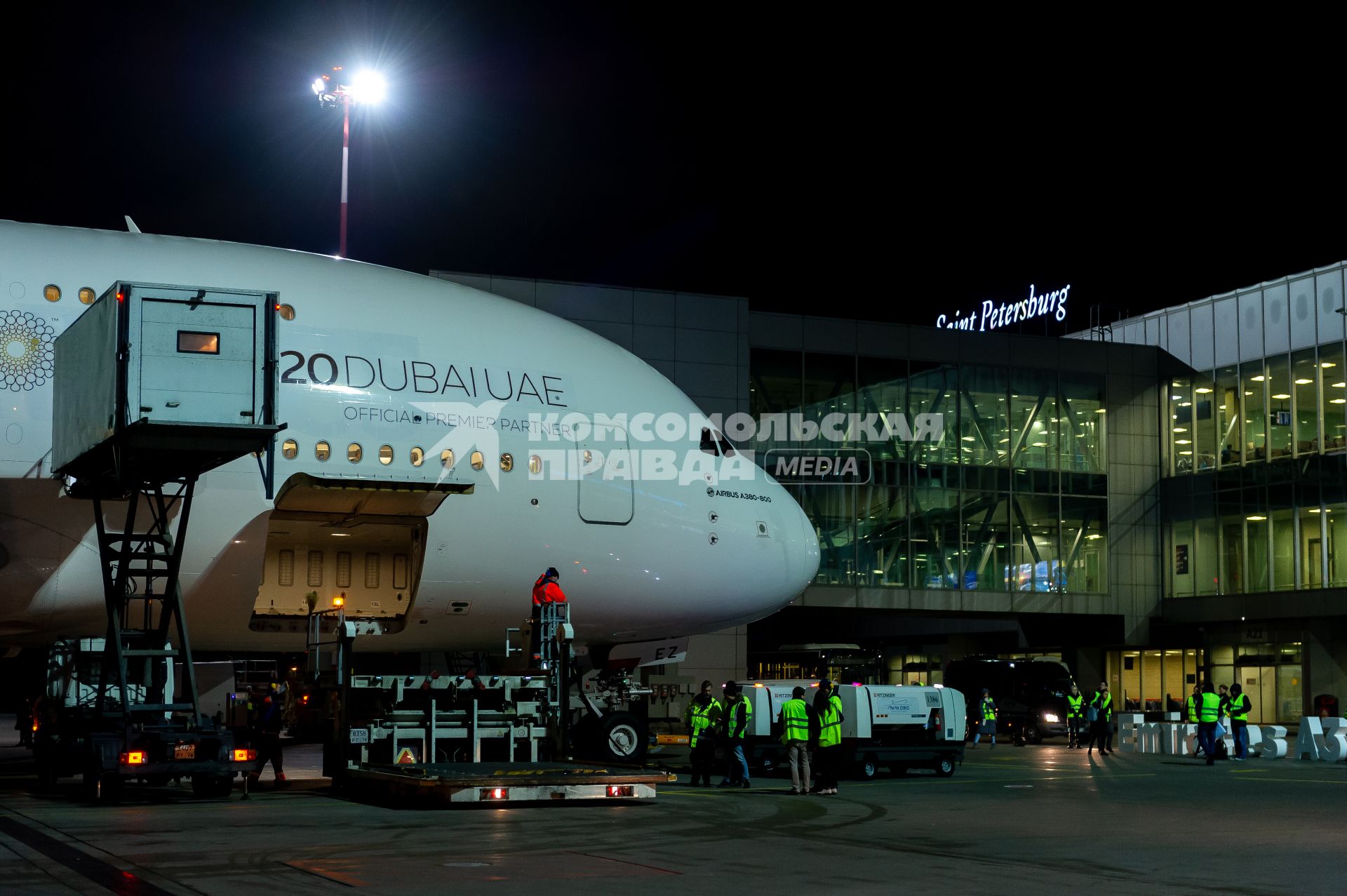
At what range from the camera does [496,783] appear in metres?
15.6

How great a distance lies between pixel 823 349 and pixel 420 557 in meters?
30.1

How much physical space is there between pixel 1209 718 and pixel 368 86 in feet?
90.1

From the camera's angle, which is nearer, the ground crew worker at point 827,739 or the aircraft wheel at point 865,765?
the ground crew worker at point 827,739

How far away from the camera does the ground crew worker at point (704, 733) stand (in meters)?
20.3

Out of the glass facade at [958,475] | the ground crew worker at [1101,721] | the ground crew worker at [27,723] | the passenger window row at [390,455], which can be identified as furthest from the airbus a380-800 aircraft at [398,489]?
the glass facade at [958,475]

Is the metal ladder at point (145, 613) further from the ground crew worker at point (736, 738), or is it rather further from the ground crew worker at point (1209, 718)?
the ground crew worker at point (1209, 718)

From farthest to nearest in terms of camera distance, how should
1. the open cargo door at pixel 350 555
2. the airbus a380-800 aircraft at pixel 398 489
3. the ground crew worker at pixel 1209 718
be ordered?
1. the ground crew worker at pixel 1209 718
2. the open cargo door at pixel 350 555
3. the airbus a380-800 aircraft at pixel 398 489

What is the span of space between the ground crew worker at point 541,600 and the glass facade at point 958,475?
27.8 m

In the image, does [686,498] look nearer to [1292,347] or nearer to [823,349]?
[823,349]

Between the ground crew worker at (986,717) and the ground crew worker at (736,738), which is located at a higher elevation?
the ground crew worker at (736,738)

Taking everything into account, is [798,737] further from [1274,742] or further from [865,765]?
[1274,742]

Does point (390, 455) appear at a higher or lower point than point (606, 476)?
higher

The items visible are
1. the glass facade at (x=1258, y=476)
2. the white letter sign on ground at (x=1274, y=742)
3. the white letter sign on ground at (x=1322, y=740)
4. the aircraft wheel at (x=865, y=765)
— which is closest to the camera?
the aircraft wheel at (x=865, y=765)

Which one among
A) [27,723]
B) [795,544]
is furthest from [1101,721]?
[27,723]
